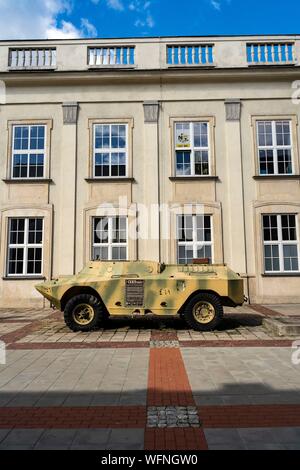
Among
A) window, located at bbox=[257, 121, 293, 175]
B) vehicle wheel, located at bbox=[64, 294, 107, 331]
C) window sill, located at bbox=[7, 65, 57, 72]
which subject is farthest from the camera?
window sill, located at bbox=[7, 65, 57, 72]

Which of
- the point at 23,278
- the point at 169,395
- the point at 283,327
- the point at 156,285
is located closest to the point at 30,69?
the point at 23,278

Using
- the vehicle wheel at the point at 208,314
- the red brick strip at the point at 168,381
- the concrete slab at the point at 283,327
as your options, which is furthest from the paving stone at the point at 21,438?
the concrete slab at the point at 283,327

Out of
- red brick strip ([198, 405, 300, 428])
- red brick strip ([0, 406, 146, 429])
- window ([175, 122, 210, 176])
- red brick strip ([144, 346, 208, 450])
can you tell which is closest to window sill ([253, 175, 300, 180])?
window ([175, 122, 210, 176])

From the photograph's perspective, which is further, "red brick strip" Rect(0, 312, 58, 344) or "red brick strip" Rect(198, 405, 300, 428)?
"red brick strip" Rect(0, 312, 58, 344)

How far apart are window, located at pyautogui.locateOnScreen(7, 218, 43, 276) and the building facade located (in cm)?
4

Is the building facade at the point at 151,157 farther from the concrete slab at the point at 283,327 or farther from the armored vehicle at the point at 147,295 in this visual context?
the concrete slab at the point at 283,327

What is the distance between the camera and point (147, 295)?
9156 millimetres

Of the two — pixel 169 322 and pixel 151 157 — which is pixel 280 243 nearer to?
pixel 151 157

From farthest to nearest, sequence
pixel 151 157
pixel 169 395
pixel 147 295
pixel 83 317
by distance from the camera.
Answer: pixel 151 157, pixel 83 317, pixel 147 295, pixel 169 395

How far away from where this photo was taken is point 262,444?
3.32m

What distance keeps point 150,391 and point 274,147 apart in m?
12.7

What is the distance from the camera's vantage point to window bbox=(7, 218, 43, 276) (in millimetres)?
14773

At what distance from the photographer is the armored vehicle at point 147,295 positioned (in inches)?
358

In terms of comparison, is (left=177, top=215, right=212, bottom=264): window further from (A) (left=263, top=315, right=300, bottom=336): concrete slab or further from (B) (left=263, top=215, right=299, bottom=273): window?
(A) (left=263, top=315, right=300, bottom=336): concrete slab
